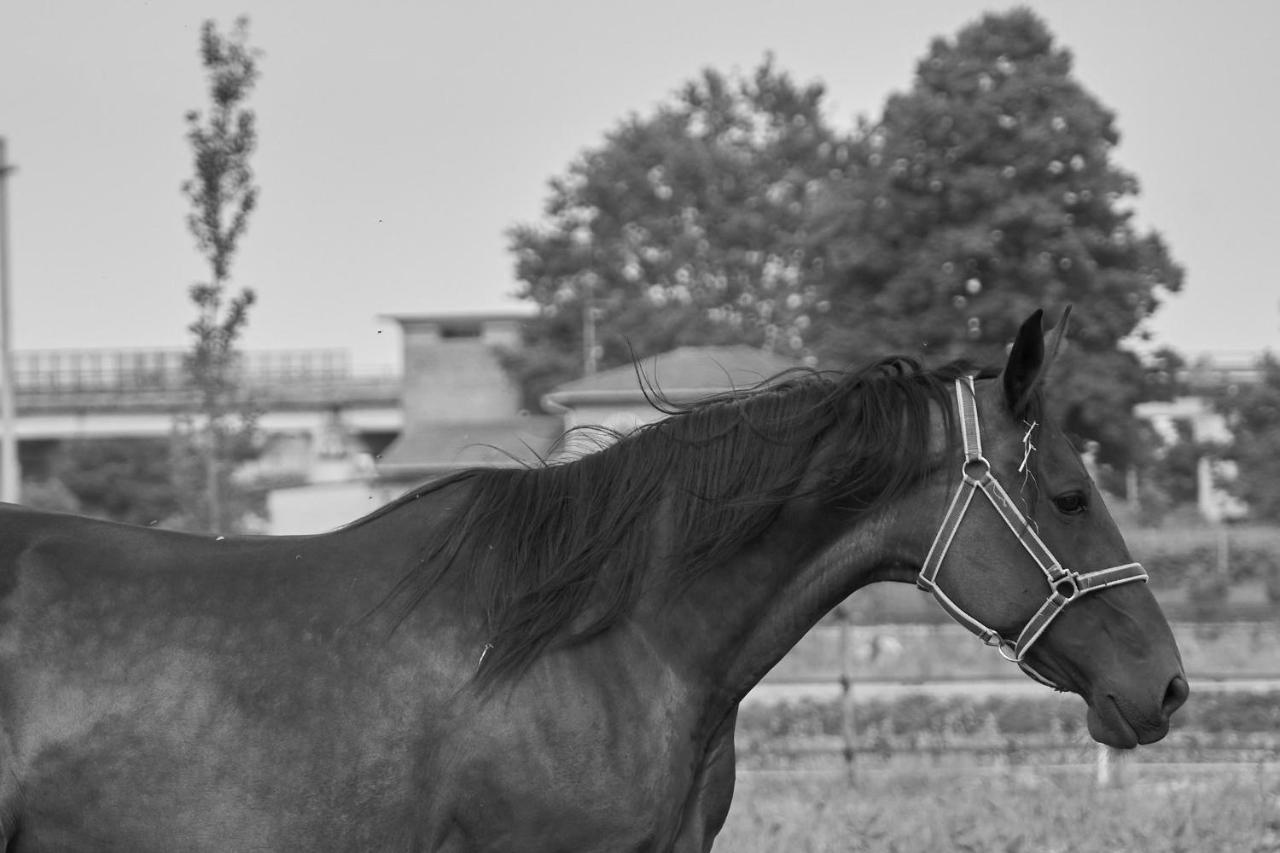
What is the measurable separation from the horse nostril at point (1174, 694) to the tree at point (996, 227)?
113 ft

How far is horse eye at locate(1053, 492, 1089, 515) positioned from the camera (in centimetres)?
418

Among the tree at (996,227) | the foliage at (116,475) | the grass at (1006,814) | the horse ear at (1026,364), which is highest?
the tree at (996,227)

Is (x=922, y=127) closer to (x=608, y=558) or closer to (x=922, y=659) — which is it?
(x=922, y=659)

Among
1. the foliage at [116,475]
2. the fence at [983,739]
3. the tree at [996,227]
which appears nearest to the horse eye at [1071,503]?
the fence at [983,739]

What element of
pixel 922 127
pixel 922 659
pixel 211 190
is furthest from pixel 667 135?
pixel 211 190

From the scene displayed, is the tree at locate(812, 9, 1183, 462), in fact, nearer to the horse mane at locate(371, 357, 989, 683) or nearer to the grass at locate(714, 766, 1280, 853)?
the grass at locate(714, 766, 1280, 853)

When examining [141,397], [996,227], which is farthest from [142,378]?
[996,227]

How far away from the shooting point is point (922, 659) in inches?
791

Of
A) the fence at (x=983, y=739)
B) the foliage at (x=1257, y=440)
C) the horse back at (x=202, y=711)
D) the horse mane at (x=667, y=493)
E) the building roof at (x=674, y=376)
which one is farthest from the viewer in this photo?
the foliage at (x=1257, y=440)

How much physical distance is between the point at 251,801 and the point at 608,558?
111 centimetres

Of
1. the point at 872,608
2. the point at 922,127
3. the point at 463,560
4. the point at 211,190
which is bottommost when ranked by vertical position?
the point at 872,608

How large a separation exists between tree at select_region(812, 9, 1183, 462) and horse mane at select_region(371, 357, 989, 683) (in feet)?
112

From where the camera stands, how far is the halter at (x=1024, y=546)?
4129 millimetres

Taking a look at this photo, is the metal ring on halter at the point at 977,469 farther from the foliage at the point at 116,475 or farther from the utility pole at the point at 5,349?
the foliage at the point at 116,475
